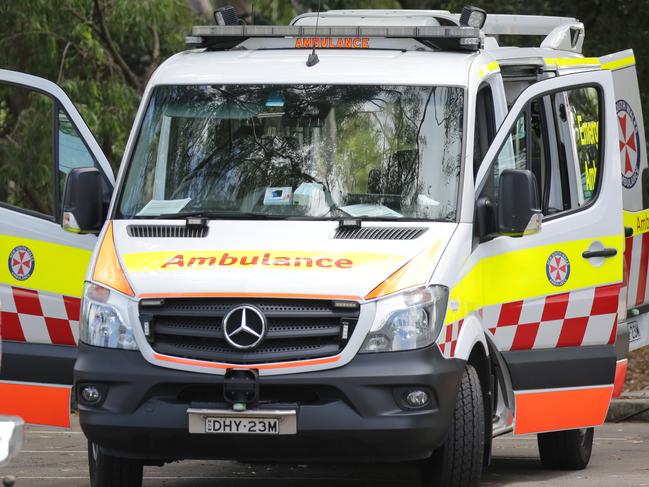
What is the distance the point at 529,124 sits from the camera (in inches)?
371

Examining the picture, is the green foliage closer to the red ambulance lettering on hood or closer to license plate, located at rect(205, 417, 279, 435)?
the red ambulance lettering on hood

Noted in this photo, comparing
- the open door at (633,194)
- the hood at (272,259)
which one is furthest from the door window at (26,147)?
the hood at (272,259)

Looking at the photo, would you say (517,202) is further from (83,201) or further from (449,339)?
(83,201)

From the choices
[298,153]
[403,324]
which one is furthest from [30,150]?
[403,324]

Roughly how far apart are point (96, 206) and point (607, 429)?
5785 millimetres

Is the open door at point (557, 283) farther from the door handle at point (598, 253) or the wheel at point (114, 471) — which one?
the wheel at point (114, 471)

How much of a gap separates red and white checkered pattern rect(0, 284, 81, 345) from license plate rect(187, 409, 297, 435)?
1561 mm

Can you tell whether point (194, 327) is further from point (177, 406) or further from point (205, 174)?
point (205, 174)

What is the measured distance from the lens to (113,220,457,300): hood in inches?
302

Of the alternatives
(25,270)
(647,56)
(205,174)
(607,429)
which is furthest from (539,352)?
(647,56)

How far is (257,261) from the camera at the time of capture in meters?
7.84

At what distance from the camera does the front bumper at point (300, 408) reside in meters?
7.58

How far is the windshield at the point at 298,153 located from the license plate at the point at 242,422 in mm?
1153

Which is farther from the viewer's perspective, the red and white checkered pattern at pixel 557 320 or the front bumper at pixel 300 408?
the red and white checkered pattern at pixel 557 320
